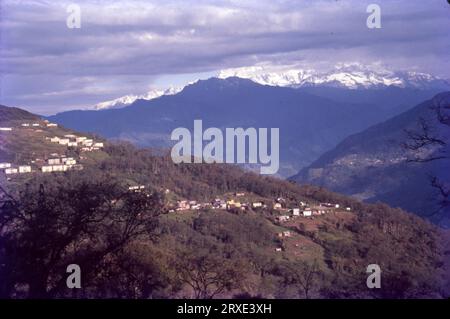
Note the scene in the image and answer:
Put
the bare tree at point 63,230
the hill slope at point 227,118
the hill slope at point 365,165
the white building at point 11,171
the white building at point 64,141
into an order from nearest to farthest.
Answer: the bare tree at point 63,230 < the white building at point 11,171 < the white building at point 64,141 < the hill slope at point 227,118 < the hill slope at point 365,165

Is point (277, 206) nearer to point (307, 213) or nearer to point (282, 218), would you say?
point (307, 213)

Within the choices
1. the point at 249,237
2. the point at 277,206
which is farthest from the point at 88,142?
the point at 249,237

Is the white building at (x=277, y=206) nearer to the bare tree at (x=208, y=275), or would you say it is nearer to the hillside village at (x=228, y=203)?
the hillside village at (x=228, y=203)

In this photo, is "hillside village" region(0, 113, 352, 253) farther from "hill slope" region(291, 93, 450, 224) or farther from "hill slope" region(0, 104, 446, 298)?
"hill slope" region(291, 93, 450, 224)

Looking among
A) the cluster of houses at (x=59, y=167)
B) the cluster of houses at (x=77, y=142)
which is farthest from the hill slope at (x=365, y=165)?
the cluster of houses at (x=59, y=167)

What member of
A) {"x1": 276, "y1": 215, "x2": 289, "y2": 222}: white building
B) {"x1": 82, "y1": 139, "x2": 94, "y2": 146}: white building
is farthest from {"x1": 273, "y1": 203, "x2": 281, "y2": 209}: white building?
{"x1": 82, "y1": 139, "x2": 94, "y2": 146}: white building
